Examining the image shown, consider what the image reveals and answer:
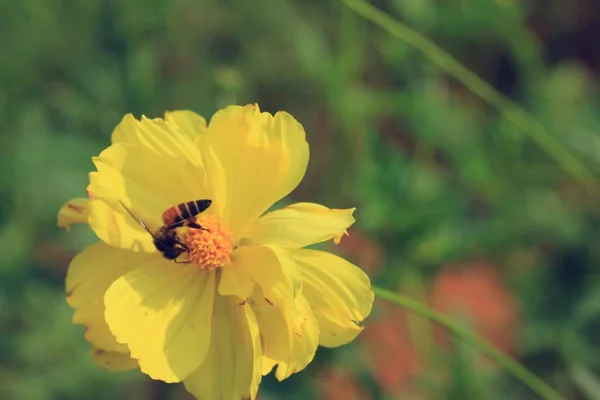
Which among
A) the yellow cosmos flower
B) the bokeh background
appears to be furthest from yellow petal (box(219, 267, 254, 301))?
the bokeh background

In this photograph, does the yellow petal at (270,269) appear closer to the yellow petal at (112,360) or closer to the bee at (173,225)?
the bee at (173,225)

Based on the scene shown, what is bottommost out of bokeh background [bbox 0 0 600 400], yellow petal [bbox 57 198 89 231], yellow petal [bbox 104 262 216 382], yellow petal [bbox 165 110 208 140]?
bokeh background [bbox 0 0 600 400]

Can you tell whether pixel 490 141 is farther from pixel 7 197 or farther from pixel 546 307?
pixel 7 197

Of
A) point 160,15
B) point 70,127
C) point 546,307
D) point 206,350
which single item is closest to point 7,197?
point 70,127

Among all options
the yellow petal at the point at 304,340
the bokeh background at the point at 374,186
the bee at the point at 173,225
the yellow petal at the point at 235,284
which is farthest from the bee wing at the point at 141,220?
the bokeh background at the point at 374,186

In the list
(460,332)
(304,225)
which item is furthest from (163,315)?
(460,332)

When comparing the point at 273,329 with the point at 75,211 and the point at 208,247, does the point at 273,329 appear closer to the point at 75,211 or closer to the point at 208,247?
the point at 208,247

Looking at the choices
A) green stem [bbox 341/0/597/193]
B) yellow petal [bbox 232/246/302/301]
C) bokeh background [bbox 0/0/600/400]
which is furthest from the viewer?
bokeh background [bbox 0/0/600/400]

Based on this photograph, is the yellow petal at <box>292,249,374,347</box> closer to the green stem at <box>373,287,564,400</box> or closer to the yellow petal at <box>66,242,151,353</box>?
the green stem at <box>373,287,564,400</box>
